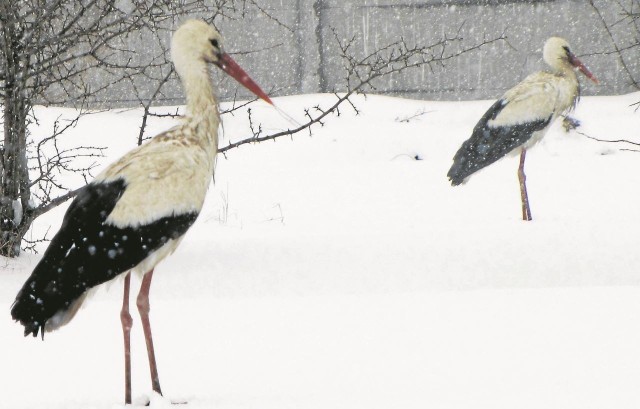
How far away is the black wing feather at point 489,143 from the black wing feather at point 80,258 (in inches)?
221

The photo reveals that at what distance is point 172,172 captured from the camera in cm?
394

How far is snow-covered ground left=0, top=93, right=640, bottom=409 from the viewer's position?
4242mm

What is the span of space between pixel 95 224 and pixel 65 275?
0.23 metres

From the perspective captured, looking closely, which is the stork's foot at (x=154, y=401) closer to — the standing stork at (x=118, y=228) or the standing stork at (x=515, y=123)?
the standing stork at (x=118, y=228)

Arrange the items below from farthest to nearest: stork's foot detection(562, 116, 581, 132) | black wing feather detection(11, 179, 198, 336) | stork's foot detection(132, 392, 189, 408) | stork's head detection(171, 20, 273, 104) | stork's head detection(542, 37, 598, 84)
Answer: stork's foot detection(562, 116, 581, 132), stork's head detection(542, 37, 598, 84), stork's head detection(171, 20, 273, 104), stork's foot detection(132, 392, 189, 408), black wing feather detection(11, 179, 198, 336)

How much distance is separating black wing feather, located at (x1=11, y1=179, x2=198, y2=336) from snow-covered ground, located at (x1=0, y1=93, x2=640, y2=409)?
455mm

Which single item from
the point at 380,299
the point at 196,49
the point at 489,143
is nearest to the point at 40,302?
the point at 196,49

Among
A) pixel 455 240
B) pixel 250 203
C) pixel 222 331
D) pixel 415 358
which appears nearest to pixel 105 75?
pixel 250 203

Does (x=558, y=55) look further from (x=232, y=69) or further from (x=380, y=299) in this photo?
(x=232, y=69)

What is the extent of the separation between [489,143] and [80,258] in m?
5.90

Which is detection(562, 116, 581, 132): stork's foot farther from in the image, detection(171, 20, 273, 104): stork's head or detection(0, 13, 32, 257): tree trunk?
detection(171, 20, 273, 104): stork's head

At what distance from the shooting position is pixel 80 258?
3.87 m

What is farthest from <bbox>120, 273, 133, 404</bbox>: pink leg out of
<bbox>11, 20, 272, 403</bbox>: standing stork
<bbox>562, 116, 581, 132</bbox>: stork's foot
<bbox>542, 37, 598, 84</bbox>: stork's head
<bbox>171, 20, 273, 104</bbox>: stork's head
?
<bbox>562, 116, 581, 132</bbox>: stork's foot

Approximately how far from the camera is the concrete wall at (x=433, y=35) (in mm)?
13539
